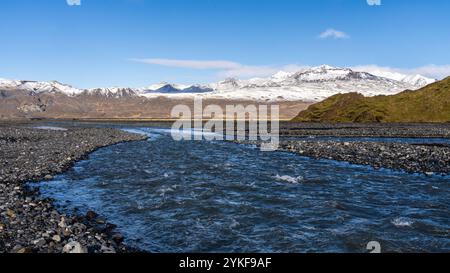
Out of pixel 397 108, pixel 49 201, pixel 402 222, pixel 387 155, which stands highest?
pixel 397 108

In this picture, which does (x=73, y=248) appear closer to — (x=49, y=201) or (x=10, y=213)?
(x=10, y=213)

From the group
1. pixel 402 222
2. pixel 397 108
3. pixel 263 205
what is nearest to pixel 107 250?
pixel 263 205

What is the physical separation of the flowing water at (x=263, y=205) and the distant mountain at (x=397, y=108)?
91277 mm

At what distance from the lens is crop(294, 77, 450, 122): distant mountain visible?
369 ft

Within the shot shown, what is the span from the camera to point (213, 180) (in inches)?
1064

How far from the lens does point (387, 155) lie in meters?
36.8

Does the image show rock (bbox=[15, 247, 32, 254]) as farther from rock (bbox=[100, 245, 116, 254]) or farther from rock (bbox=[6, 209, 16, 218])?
rock (bbox=[6, 209, 16, 218])

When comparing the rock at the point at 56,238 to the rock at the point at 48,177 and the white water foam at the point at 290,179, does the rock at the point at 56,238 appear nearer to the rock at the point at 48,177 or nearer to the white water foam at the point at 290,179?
the rock at the point at 48,177

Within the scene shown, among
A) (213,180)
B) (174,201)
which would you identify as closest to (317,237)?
(174,201)

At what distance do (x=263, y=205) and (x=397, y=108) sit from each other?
113m

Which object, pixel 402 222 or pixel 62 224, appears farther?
pixel 402 222

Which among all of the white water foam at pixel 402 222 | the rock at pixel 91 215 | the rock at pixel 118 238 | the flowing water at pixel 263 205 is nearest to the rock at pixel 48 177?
the flowing water at pixel 263 205

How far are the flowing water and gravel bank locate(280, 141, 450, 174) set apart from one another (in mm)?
2387
